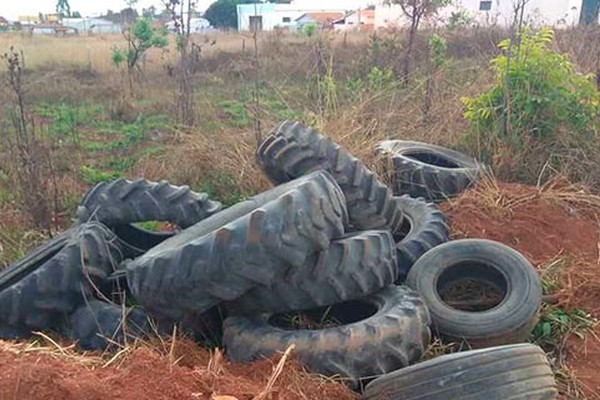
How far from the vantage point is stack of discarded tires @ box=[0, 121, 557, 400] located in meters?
2.98

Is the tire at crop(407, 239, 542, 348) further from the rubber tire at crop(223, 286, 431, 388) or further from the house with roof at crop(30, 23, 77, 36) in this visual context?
the house with roof at crop(30, 23, 77, 36)

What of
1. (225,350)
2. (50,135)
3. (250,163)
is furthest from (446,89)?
(225,350)

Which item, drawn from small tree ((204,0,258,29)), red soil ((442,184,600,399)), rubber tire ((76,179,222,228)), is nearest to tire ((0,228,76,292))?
rubber tire ((76,179,222,228))

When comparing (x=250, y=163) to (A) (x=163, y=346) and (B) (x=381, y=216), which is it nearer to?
(B) (x=381, y=216)

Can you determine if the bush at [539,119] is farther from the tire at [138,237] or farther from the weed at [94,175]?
the weed at [94,175]

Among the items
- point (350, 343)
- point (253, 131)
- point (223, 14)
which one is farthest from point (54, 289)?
point (223, 14)

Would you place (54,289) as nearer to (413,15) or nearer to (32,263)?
(32,263)

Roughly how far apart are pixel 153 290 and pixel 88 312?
2.13 ft

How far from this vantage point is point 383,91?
822 cm

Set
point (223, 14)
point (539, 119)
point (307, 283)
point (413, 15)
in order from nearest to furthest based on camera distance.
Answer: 1. point (307, 283)
2. point (539, 119)
3. point (413, 15)
4. point (223, 14)

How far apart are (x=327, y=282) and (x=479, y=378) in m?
0.94

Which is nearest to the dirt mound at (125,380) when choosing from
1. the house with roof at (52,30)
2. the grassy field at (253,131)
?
the grassy field at (253,131)

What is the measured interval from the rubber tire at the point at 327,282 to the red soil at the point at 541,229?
153 centimetres

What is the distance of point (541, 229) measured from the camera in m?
4.96
